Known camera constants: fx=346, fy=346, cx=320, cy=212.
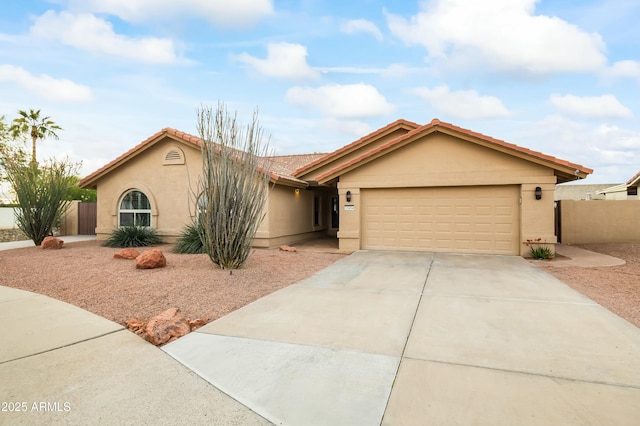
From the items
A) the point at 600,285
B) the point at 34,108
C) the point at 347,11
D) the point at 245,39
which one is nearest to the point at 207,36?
the point at 245,39

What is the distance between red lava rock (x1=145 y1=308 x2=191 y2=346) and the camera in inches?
160

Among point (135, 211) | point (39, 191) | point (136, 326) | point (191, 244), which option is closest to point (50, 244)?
point (39, 191)

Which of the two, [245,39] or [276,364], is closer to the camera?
[276,364]

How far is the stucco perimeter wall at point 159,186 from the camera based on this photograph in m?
13.9

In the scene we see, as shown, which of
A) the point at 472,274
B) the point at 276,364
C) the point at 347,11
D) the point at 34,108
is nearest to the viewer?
the point at 276,364

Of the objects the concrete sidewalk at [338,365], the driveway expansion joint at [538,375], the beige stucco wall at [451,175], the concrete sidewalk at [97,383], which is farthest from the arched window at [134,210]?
the driveway expansion joint at [538,375]

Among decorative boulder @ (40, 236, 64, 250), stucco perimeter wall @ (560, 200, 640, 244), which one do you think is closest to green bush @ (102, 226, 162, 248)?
decorative boulder @ (40, 236, 64, 250)

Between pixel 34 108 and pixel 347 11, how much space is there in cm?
2800

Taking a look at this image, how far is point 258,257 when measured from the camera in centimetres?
1047

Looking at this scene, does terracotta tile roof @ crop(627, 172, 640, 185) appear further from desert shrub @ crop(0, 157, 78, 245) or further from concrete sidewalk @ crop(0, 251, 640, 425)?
desert shrub @ crop(0, 157, 78, 245)

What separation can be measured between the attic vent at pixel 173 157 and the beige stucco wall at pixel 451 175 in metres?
6.65

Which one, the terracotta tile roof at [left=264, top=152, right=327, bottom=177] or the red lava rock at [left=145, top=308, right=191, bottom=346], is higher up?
the terracotta tile roof at [left=264, top=152, right=327, bottom=177]

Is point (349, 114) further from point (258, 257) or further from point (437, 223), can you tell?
point (258, 257)

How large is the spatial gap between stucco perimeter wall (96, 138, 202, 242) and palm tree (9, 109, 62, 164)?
18.3 m
